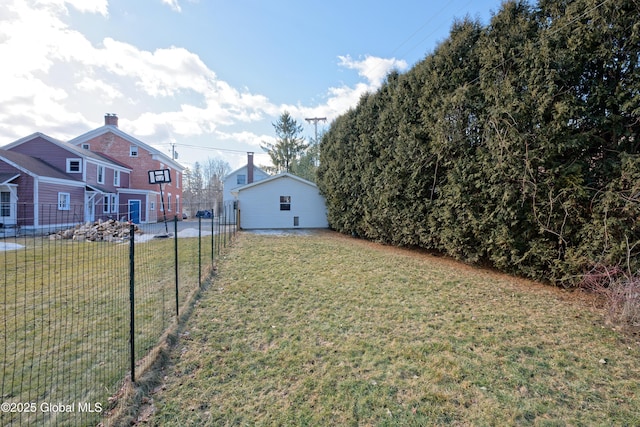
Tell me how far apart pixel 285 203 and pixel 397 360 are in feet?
51.7

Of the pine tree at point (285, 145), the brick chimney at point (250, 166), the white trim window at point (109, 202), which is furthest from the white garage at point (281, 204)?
the pine tree at point (285, 145)

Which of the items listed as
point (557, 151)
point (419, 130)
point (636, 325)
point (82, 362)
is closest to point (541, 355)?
point (636, 325)

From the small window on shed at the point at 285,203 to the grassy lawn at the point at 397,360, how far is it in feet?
42.3

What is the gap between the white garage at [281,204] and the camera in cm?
1804

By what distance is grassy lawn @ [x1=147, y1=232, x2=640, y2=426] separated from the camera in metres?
2.21

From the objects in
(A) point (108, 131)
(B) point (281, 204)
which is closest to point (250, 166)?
(B) point (281, 204)

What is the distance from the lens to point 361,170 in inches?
486

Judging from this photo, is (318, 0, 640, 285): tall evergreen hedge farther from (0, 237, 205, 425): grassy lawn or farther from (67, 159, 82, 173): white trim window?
(67, 159, 82, 173): white trim window

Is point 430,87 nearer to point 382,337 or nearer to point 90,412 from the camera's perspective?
point 382,337

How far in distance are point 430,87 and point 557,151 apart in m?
4.08

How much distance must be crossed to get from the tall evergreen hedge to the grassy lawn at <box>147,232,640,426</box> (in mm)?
1167

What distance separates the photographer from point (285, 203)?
18.2 metres

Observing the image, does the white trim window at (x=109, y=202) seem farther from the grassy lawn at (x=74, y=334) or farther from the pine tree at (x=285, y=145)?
the pine tree at (x=285, y=145)

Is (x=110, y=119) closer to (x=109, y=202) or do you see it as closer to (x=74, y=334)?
(x=109, y=202)
